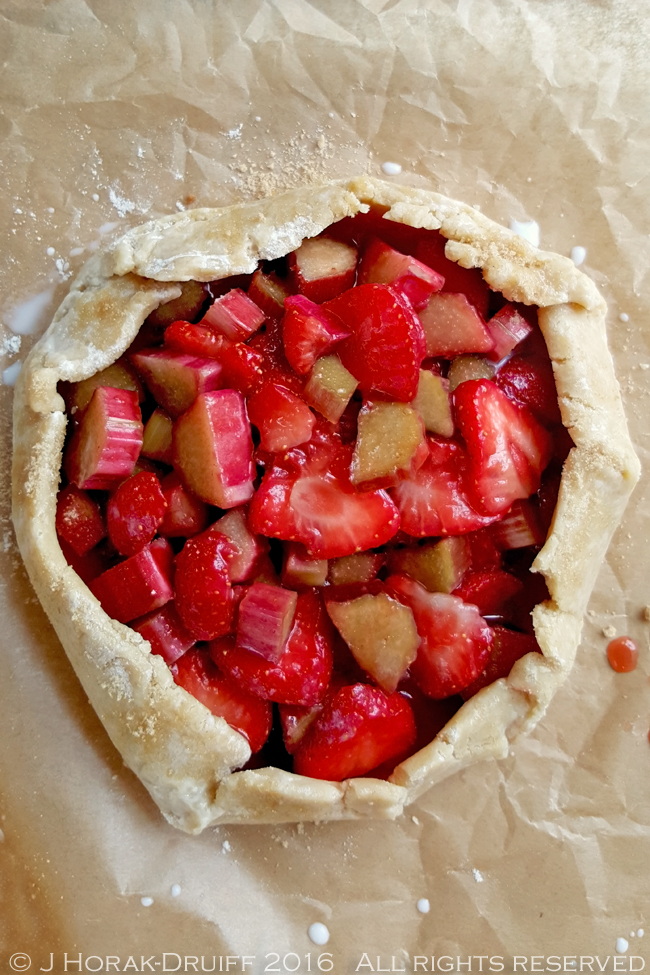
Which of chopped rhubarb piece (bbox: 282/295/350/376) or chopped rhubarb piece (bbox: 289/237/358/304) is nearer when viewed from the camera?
chopped rhubarb piece (bbox: 282/295/350/376)

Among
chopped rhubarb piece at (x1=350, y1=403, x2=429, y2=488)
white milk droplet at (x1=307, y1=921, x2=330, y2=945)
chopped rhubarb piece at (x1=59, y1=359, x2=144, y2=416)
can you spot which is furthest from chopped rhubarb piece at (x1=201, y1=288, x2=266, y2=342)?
white milk droplet at (x1=307, y1=921, x2=330, y2=945)

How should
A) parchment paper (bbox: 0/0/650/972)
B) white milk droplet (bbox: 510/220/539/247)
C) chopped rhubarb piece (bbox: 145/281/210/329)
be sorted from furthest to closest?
white milk droplet (bbox: 510/220/539/247), parchment paper (bbox: 0/0/650/972), chopped rhubarb piece (bbox: 145/281/210/329)

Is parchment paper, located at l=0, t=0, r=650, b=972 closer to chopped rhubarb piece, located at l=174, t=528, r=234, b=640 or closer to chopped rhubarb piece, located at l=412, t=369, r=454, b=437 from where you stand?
chopped rhubarb piece, located at l=174, t=528, r=234, b=640

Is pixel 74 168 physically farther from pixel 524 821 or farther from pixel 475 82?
pixel 524 821

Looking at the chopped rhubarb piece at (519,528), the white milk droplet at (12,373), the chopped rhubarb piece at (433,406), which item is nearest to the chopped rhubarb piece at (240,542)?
the chopped rhubarb piece at (433,406)

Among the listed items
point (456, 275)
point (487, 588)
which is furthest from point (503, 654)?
point (456, 275)

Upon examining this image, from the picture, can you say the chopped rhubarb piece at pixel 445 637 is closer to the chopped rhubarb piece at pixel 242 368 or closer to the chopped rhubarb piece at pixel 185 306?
the chopped rhubarb piece at pixel 242 368
